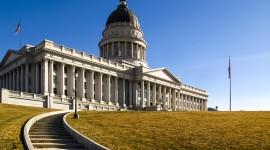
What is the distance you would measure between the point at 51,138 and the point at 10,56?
74.6 meters

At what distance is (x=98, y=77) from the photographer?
3713 inches

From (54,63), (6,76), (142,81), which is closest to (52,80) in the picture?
(54,63)

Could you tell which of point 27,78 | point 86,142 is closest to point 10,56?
point 27,78

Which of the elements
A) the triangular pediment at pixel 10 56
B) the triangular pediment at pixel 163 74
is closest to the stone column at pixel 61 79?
the triangular pediment at pixel 10 56

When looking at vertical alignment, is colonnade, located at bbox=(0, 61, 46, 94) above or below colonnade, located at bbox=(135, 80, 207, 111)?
above

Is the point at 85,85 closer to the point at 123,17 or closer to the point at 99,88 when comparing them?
the point at 99,88

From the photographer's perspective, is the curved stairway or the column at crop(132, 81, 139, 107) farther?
the column at crop(132, 81, 139, 107)

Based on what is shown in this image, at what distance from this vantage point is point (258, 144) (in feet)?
72.7

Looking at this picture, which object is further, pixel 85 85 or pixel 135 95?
→ pixel 135 95

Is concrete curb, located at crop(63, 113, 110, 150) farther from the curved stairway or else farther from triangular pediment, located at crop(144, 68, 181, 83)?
triangular pediment, located at crop(144, 68, 181, 83)

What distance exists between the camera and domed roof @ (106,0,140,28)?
13250cm

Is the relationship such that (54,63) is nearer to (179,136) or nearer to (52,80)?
(52,80)

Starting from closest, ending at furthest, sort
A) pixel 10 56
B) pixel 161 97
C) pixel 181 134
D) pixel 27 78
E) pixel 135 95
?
pixel 181 134
pixel 27 78
pixel 10 56
pixel 135 95
pixel 161 97

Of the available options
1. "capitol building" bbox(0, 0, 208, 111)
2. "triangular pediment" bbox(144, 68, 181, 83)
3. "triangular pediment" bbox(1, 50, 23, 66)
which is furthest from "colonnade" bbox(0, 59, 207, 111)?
"triangular pediment" bbox(1, 50, 23, 66)
